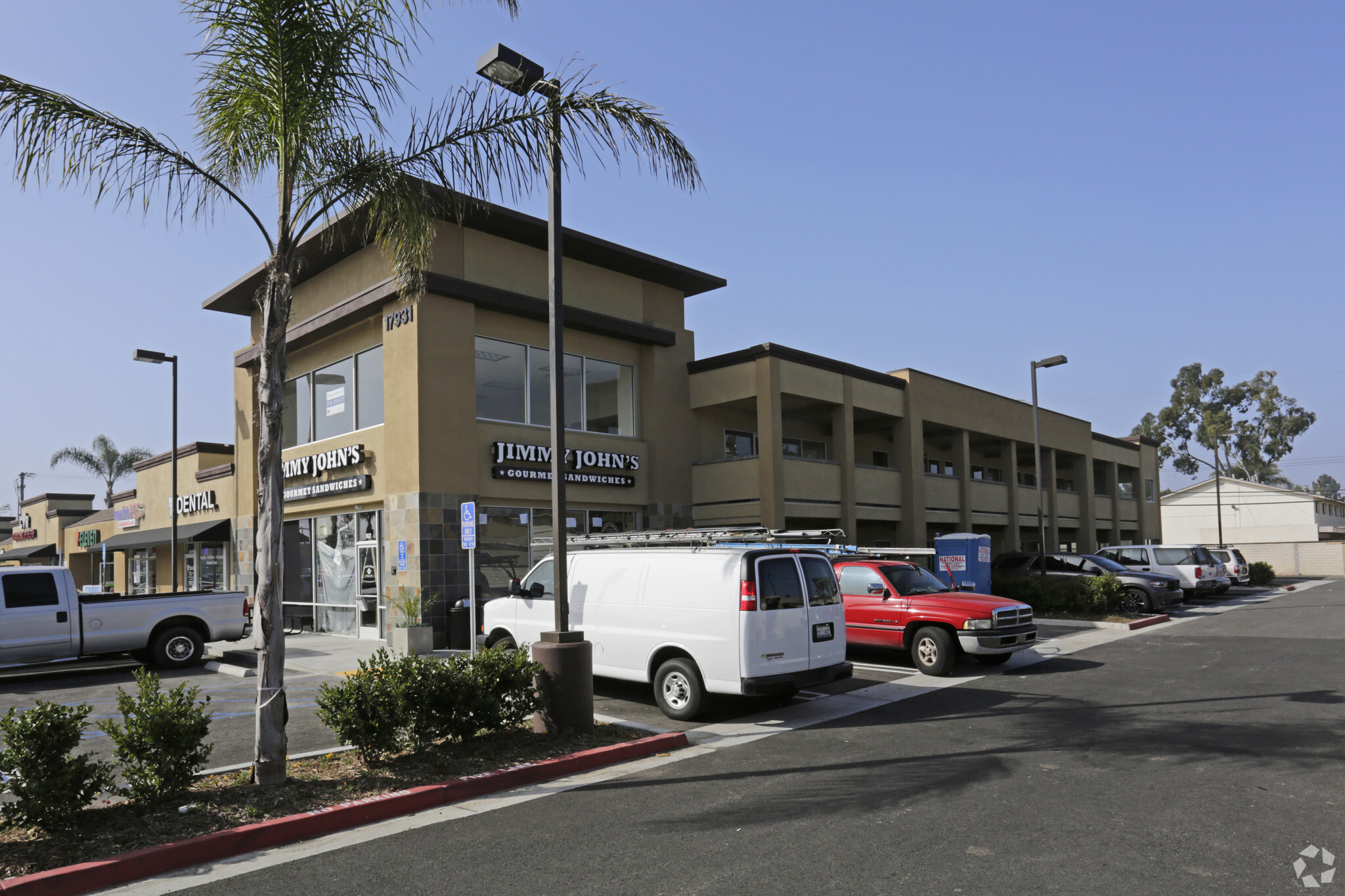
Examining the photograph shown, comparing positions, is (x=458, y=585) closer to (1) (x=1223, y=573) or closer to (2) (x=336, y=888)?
(2) (x=336, y=888)

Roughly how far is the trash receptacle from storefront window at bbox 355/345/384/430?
16.2 feet

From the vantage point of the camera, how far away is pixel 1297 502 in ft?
Result: 229

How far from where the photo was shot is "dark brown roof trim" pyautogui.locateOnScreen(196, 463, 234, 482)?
27.1m

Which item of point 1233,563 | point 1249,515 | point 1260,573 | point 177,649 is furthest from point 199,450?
point 1249,515

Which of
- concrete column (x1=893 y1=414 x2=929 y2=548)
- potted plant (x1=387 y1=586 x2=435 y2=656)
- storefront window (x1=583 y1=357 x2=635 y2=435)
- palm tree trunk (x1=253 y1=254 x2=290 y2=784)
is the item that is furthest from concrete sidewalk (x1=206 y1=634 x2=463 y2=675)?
concrete column (x1=893 y1=414 x2=929 y2=548)

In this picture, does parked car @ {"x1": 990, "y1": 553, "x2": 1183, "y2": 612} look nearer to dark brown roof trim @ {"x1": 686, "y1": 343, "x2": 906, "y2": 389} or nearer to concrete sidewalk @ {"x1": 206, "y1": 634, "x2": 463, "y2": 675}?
dark brown roof trim @ {"x1": 686, "y1": 343, "x2": 906, "y2": 389}

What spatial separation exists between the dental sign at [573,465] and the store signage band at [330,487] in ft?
9.53

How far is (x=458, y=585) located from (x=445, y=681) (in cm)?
1058

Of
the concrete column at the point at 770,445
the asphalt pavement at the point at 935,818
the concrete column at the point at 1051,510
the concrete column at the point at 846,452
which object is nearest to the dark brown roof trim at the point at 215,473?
the concrete column at the point at 770,445

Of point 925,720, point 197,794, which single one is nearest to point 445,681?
point 197,794

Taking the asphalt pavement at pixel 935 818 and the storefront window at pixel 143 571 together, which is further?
the storefront window at pixel 143 571

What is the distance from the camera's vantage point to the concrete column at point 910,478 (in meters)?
26.9

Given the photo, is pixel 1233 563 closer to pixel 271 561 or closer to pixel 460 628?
pixel 460 628

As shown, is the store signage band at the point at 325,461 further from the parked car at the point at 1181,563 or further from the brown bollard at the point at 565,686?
the parked car at the point at 1181,563
